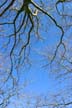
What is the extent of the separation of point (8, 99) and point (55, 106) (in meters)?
3.79

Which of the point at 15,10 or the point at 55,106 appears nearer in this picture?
the point at 15,10

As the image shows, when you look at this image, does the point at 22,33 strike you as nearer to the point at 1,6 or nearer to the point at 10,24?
the point at 10,24

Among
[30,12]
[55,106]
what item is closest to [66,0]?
[30,12]

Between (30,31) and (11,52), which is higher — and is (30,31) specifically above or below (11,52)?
above

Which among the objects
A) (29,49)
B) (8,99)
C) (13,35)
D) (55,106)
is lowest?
(8,99)

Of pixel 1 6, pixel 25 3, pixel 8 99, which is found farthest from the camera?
pixel 8 99

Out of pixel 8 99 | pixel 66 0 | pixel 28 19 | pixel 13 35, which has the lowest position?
pixel 8 99

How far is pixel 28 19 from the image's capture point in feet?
32.4

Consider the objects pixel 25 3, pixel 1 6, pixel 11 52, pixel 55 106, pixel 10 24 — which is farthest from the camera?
pixel 55 106

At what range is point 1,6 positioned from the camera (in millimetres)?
9359

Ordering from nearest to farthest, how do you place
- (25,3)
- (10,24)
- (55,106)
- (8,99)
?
(25,3), (10,24), (55,106), (8,99)

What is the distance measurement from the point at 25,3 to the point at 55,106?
6673 millimetres

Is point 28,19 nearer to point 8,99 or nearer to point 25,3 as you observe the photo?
point 25,3

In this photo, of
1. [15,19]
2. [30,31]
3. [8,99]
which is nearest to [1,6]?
[15,19]
